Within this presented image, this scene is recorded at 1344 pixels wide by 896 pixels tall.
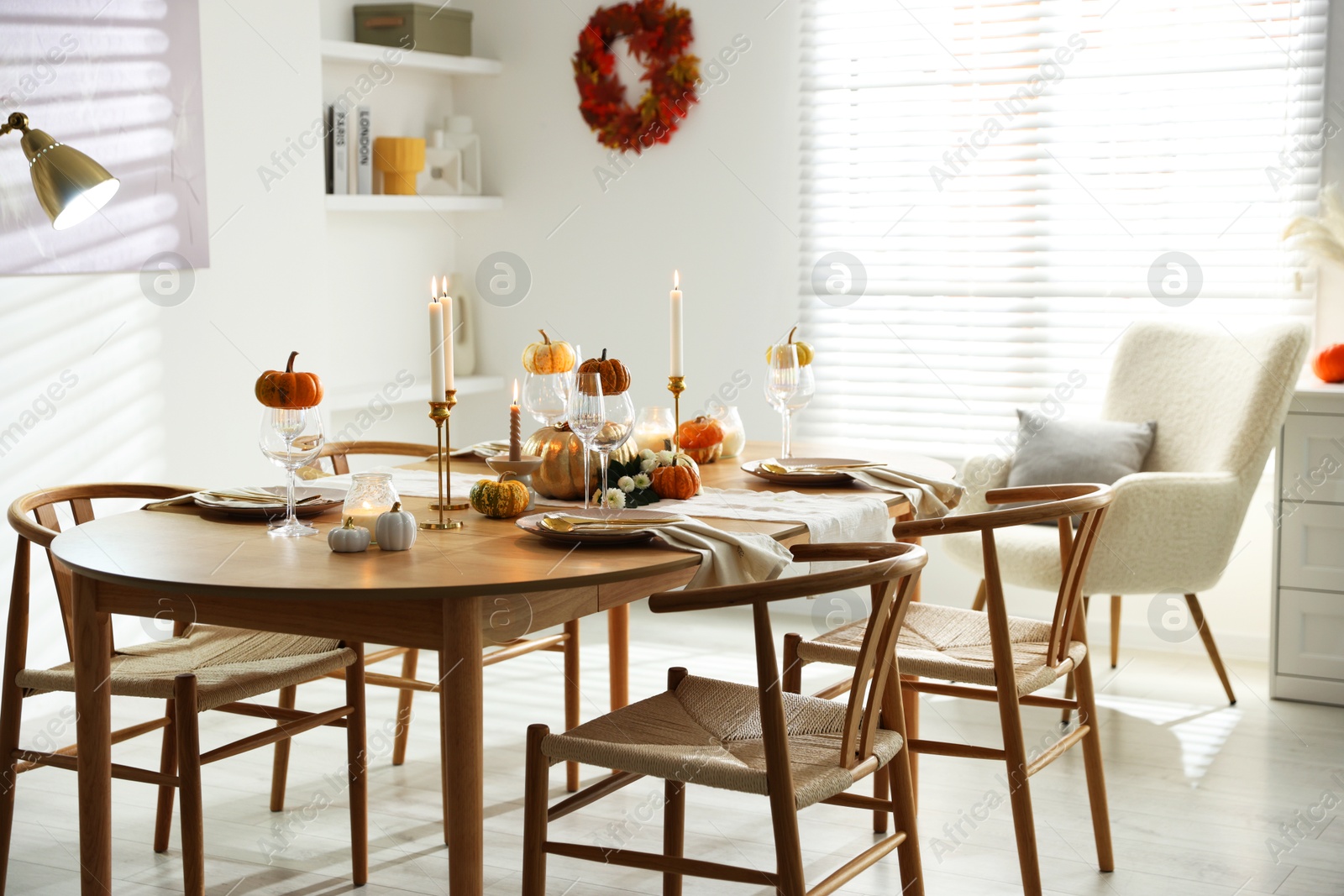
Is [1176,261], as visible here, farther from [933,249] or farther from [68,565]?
[68,565]

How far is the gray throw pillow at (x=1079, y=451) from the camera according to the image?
3775mm

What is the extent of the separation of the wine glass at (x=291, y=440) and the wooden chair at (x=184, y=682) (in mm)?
234

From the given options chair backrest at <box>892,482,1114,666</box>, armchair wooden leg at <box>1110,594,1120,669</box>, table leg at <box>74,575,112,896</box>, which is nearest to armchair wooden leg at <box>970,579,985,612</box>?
armchair wooden leg at <box>1110,594,1120,669</box>

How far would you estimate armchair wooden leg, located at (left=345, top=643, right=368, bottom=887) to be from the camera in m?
2.52

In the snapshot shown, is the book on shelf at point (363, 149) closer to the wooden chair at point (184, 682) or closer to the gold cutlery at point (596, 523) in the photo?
the wooden chair at point (184, 682)

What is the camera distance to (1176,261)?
4.13 metres

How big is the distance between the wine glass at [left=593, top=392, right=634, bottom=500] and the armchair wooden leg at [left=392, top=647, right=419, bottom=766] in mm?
1039

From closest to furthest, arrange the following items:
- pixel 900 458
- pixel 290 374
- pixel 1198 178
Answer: pixel 290 374, pixel 900 458, pixel 1198 178

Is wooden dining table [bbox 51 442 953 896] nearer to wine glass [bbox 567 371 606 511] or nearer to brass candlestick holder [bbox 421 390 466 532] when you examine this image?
brass candlestick holder [bbox 421 390 466 532]

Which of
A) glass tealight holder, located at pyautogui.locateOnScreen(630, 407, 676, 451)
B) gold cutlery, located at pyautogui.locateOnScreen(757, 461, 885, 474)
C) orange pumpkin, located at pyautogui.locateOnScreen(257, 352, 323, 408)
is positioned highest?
orange pumpkin, located at pyautogui.locateOnScreen(257, 352, 323, 408)

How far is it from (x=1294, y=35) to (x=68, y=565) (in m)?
3.40

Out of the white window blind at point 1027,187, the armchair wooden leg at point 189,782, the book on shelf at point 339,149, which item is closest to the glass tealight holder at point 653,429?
the armchair wooden leg at point 189,782

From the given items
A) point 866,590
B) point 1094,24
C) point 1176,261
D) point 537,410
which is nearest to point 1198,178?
point 1176,261

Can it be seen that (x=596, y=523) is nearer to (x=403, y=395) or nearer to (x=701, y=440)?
(x=701, y=440)
